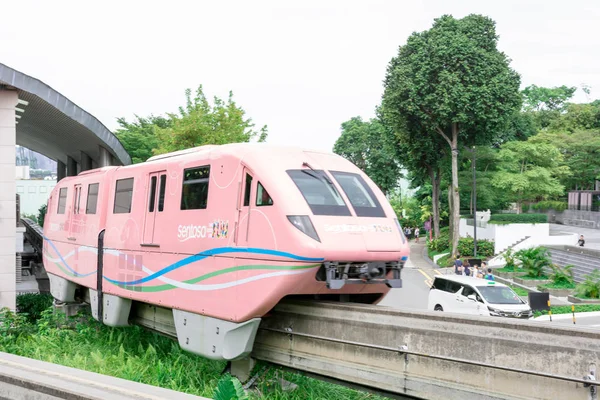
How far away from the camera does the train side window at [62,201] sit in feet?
65.9

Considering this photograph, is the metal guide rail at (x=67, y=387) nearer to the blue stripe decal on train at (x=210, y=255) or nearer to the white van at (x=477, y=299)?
the blue stripe decal on train at (x=210, y=255)

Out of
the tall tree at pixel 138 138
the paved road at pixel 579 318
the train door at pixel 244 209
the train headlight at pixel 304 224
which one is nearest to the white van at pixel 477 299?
the paved road at pixel 579 318

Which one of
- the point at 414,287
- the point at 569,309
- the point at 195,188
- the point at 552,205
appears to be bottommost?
the point at 414,287

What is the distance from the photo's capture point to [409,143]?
52281 mm

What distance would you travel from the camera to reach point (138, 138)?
65688mm

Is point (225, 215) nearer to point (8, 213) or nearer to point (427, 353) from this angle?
point (427, 353)

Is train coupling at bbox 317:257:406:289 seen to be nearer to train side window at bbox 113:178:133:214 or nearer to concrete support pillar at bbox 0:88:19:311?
train side window at bbox 113:178:133:214

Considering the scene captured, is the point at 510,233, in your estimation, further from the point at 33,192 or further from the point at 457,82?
the point at 33,192

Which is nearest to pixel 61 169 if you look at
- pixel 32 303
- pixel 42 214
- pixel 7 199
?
pixel 42 214

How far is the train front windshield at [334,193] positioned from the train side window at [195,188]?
1.95 m

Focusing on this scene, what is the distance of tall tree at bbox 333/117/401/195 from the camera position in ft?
277

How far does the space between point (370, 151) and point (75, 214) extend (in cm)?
6981

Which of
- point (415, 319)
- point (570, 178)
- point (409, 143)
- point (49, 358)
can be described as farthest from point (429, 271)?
point (415, 319)

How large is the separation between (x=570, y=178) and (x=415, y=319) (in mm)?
63808
